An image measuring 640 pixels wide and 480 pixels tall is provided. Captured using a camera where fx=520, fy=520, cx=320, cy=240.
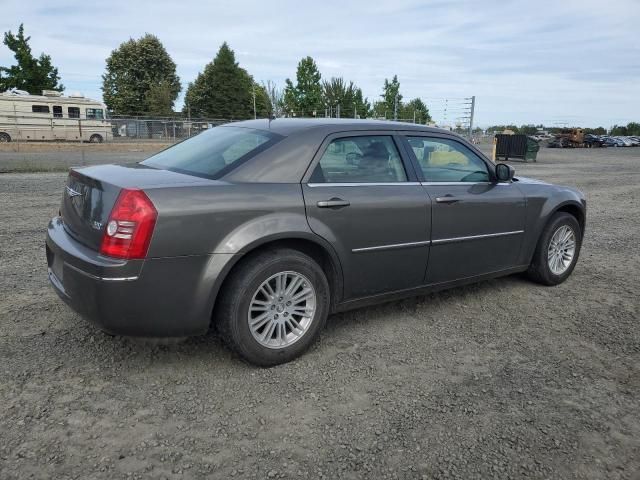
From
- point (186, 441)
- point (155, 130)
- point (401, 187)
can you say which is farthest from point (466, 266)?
point (155, 130)

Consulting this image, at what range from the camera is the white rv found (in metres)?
28.7

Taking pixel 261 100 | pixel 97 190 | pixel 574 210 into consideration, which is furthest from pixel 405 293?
pixel 261 100

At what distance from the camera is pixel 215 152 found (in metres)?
3.66

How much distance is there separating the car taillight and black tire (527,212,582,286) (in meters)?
3.65

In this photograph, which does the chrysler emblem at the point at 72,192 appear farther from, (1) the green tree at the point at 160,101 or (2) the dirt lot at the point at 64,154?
(1) the green tree at the point at 160,101

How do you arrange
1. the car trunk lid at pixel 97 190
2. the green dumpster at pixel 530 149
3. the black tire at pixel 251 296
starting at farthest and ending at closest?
the green dumpster at pixel 530 149, the black tire at pixel 251 296, the car trunk lid at pixel 97 190

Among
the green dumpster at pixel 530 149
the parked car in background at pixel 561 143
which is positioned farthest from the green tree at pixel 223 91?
the green dumpster at pixel 530 149

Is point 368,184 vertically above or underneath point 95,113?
underneath

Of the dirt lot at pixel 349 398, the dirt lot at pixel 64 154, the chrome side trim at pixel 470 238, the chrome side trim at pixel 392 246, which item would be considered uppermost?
the chrome side trim at pixel 392 246

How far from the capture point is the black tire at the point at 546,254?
16.1 feet

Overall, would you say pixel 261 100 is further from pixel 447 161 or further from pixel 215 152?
pixel 215 152

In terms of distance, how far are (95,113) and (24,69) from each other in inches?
554

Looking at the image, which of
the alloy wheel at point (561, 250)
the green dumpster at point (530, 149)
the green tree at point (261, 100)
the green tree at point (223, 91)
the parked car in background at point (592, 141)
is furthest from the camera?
the green tree at point (261, 100)

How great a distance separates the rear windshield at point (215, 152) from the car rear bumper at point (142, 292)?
0.68 meters
